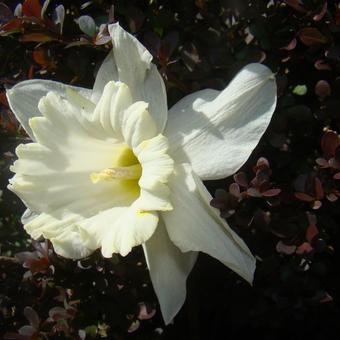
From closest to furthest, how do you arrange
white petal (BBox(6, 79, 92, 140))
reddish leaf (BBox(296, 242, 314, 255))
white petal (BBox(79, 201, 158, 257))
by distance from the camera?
1. white petal (BBox(79, 201, 158, 257))
2. reddish leaf (BBox(296, 242, 314, 255))
3. white petal (BBox(6, 79, 92, 140))

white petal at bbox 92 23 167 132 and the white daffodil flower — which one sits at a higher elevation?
white petal at bbox 92 23 167 132

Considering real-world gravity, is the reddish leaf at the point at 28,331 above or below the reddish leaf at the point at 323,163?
below

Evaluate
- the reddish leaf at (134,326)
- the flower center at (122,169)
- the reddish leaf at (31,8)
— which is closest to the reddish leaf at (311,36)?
the flower center at (122,169)

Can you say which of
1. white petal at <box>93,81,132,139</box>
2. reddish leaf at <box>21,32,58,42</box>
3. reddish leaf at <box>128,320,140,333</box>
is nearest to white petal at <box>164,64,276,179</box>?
white petal at <box>93,81,132,139</box>

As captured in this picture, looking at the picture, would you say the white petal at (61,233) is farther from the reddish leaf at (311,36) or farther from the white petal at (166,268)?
the reddish leaf at (311,36)

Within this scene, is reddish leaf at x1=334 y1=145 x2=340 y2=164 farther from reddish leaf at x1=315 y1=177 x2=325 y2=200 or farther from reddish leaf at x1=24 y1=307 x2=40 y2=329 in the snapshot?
reddish leaf at x1=24 y1=307 x2=40 y2=329

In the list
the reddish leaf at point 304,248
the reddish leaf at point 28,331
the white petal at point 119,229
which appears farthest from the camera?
the reddish leaf at point 28,331

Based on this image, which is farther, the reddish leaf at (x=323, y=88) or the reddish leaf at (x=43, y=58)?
the reddish leaf at (x=43, y=58)
